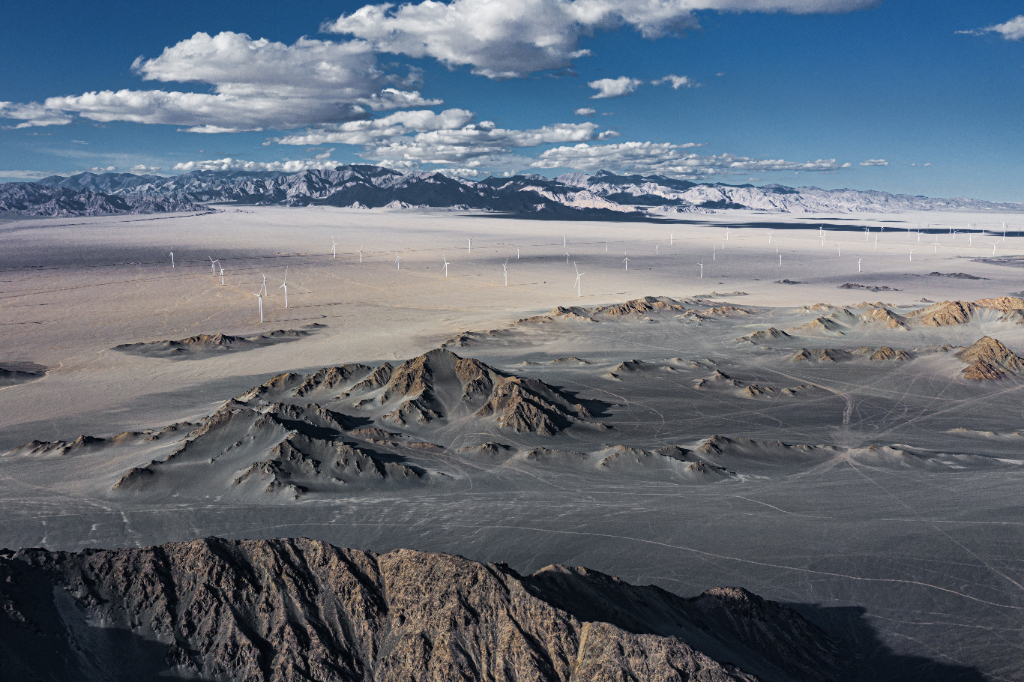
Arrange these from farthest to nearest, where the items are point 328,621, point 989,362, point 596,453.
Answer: point 989,362, point 596,453, point 328,621

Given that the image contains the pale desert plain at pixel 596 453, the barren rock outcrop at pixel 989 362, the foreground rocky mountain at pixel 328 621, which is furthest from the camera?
the barren rock outcrop at pixel 989 362

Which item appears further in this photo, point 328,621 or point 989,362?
point 989,362

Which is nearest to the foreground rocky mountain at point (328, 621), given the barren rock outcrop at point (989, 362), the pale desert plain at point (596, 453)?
the pale desert plain at point (596, 453)

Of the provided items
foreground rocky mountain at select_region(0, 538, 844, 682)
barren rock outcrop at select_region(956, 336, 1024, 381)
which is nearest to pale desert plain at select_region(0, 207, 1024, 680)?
barren rock outcrop at select_region(956, 336, 1024, 381)

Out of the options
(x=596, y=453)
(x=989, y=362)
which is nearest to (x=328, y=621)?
(x=596, y=453)

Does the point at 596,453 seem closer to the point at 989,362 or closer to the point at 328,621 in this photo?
the point at 328,621

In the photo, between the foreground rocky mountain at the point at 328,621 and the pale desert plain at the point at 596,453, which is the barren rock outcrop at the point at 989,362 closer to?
the pale desert plain at the point at 596,453

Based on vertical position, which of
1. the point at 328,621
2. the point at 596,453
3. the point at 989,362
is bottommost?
the point at 596,453
